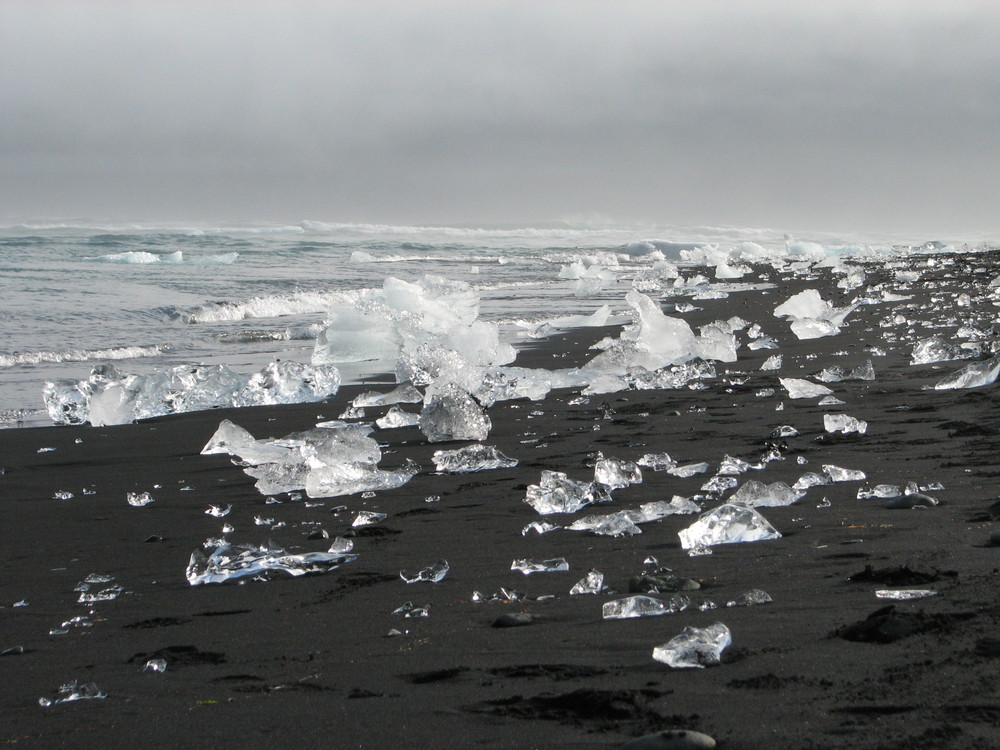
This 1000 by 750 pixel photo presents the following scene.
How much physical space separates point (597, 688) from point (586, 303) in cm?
1443

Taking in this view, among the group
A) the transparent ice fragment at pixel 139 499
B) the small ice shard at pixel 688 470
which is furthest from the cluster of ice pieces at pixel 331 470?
the small ice shard at pixel 688 470

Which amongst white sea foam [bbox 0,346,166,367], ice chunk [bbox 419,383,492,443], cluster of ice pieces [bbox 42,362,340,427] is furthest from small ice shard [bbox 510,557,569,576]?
white sea foam [bbox 0,346,166,367]

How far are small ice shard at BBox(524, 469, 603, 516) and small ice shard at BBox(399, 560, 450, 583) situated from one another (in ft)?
2.20

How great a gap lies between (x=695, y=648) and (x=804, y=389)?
3900 mm

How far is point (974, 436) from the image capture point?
3.81 metres

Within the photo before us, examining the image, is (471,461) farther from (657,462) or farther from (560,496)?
(560,496)

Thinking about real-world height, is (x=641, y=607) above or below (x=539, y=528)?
above

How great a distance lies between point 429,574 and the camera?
259 cm

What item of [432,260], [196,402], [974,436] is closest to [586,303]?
[196,402]

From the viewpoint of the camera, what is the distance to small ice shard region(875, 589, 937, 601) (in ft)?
6.48

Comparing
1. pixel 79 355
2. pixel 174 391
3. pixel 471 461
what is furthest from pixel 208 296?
pixel 471 461

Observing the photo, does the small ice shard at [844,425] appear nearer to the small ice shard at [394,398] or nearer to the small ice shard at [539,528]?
the small ice shard at [539,528]

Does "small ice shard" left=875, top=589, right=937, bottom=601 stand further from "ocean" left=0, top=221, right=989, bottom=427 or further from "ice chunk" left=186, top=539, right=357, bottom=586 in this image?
"ocean" left=0, top=221, right=989, bottom=427

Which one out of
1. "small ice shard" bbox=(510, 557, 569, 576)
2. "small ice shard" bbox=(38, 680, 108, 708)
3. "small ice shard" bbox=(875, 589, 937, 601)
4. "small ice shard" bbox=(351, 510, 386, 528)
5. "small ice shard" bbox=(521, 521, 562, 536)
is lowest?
"small ice shard" bbox=(351, 510, 386, 528)
